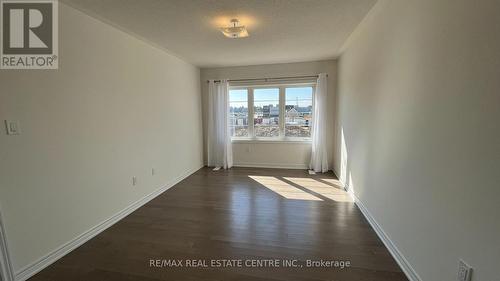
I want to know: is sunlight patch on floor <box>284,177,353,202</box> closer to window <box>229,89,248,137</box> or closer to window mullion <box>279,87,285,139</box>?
window mullion <box>279,87,285,139</box>

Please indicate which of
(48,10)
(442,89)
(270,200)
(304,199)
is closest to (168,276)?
(270,200)

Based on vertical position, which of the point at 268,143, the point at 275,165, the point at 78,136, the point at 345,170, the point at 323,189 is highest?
the point at 78,136


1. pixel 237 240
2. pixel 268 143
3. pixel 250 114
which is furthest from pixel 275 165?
pixel 237 240

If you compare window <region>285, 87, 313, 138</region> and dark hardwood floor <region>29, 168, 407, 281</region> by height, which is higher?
window <region>285, 87, 313, 138</region>

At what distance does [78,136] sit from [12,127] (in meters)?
0.54

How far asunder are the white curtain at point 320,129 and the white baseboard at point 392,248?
6.14 ft

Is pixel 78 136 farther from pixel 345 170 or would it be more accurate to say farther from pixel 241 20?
pixel 345 170

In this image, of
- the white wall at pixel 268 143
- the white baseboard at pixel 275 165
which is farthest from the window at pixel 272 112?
the white baseboard at pixel 275 165

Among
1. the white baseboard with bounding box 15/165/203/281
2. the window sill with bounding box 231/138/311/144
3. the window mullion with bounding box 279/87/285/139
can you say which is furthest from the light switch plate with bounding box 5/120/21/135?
the window mullion with bounding box 279/87/285/139

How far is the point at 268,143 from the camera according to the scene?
5176 mm

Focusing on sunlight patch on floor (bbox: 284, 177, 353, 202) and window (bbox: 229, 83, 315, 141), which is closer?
sunlight patch on floor (bbox: 284, 177, 353, 202)

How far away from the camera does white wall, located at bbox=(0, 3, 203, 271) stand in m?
1.77

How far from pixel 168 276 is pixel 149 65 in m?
2.82

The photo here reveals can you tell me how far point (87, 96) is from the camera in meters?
2.33
